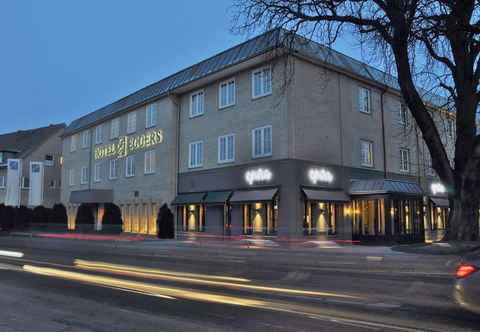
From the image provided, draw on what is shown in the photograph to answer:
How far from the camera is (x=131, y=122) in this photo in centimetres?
3759

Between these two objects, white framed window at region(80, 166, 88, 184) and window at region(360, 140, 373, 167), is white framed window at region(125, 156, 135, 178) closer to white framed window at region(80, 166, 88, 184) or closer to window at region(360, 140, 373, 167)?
white framed window at region(80, 166, 88, 184)

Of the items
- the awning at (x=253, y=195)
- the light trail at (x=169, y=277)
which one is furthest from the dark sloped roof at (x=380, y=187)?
the light trail at (x=169, y=277)

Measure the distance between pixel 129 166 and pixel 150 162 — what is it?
3.45 meters

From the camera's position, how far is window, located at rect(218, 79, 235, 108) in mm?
28234

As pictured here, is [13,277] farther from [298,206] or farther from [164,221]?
[164,221]

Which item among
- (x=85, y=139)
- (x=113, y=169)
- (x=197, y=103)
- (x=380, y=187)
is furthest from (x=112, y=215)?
(x=380, y=187)

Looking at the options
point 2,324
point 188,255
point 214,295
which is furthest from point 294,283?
point 188,255

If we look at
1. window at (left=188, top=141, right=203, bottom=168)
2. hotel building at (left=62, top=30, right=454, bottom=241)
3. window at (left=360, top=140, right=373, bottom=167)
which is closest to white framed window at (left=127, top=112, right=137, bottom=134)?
hotel building at (left=62, top=30, right=454, bottom=241)

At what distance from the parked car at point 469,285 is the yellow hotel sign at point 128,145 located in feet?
93.3

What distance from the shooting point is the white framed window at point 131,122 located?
37094 mm

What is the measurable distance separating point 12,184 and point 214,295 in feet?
147

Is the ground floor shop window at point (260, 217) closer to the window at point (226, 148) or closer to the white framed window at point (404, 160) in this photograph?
the window at point (226, 148)

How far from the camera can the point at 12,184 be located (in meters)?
47.7

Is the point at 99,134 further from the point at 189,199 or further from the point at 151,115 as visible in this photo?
the point at 189,199
